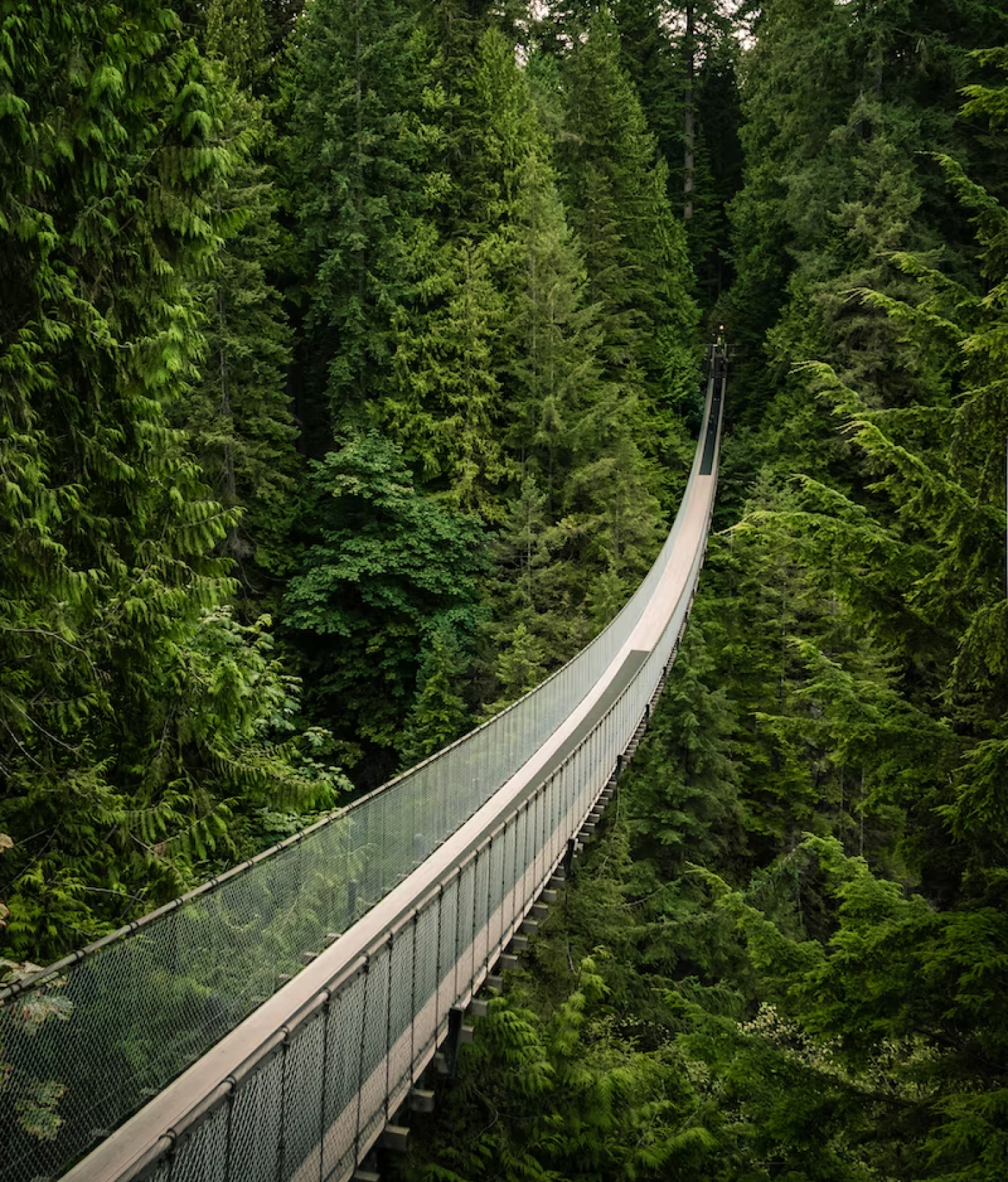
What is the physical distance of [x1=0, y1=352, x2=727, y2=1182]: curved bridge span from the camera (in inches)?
144

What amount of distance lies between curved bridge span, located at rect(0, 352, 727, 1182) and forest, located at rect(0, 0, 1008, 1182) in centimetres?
Answer: 36

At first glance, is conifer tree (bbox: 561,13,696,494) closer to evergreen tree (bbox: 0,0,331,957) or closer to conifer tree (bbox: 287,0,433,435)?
conifer tree (bbox: 287,0,433,435)

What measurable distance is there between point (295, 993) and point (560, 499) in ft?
56.7

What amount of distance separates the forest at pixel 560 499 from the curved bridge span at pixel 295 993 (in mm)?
358

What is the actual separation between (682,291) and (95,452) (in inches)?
1039

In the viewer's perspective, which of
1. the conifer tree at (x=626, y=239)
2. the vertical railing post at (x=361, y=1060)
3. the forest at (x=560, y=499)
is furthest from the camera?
the conifer tree at (x=626, y=239)

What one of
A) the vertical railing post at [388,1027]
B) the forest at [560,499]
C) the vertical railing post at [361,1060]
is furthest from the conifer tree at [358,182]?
the vertical railing post at [361,1060]

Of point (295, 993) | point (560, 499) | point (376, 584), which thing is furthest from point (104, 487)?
point (560, 499)

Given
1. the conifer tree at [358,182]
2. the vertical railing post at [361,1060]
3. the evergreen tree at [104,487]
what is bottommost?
the vertical railing post at [361,1060]

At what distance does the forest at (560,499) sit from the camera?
5.37m

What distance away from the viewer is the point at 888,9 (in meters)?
21.5

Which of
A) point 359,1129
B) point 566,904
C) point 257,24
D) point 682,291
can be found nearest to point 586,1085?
point 359,1129

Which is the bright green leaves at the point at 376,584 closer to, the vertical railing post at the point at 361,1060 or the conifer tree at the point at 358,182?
the conifer tree at the point at 358,182

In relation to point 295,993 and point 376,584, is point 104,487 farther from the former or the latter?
point 376,584
